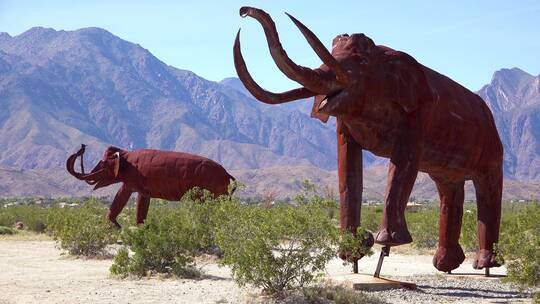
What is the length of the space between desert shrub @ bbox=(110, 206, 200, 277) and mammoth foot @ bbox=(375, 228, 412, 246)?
483cm

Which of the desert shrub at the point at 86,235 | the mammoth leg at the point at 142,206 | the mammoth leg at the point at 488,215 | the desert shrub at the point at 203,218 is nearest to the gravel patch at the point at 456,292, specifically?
the mammoth leg at the point at 488,215

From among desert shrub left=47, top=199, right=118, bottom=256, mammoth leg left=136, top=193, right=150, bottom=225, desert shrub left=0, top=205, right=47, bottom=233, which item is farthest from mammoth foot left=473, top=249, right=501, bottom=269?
desert shrub left=0, top=205, right=47, bottom=233

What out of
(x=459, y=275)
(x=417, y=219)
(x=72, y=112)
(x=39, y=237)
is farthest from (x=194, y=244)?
(x=72, y=112)

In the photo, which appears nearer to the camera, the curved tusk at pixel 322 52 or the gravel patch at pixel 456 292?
the curved tusk at pixel 322 52

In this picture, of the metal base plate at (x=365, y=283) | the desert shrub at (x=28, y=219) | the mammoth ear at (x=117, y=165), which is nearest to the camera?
the metal base plate at (x=365, y=283)

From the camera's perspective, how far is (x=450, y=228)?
41.0 ft

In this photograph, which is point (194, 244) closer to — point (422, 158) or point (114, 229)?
point (422, 158)

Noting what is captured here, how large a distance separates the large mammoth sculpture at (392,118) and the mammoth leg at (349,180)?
0.01m

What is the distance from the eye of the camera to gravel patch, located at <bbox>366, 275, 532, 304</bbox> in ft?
33.5

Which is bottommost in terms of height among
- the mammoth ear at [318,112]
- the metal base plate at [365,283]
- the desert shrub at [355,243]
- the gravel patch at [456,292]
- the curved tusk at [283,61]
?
the gravel patch at [456,292]

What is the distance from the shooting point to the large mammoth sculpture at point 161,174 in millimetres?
19430

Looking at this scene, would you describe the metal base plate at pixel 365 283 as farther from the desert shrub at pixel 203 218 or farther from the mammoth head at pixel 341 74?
the desert shrub at pixel 203 218

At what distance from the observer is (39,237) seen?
26.6 m

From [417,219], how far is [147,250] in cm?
1783
